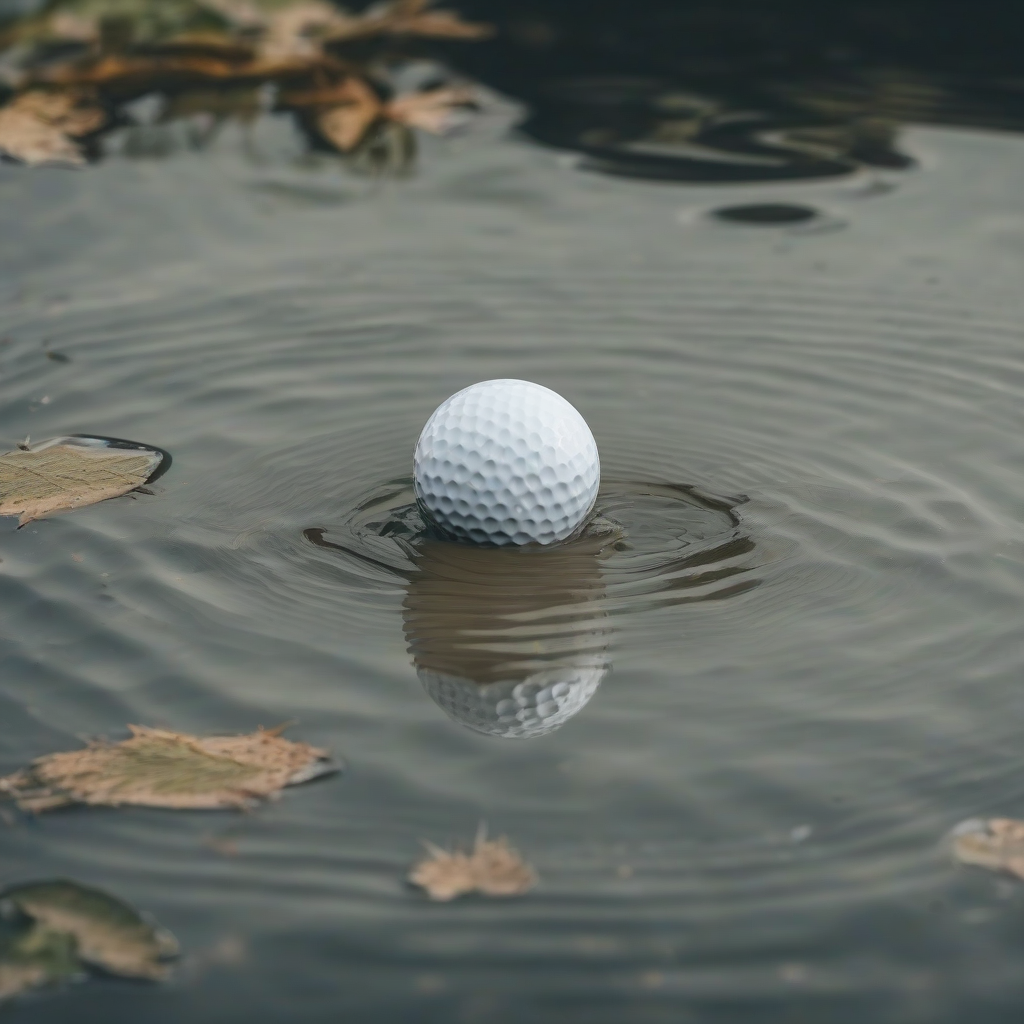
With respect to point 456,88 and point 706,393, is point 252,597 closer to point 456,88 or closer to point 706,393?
point 706,393

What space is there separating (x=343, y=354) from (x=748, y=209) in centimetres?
243

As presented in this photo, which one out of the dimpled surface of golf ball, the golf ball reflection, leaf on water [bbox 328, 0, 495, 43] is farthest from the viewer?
leaf on water [bbox 328, 0, 495, 43]

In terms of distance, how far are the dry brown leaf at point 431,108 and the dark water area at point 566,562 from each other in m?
0.15

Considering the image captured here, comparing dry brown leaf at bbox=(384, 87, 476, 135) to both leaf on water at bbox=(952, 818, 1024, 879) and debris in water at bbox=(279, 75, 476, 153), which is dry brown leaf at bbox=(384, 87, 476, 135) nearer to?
debris in water at bbox=(279, 75, 476, 153)

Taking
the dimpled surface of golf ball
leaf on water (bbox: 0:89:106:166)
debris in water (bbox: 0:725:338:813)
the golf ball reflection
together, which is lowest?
debris in water (bbox: 0:725:338:813)

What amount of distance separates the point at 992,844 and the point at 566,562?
1.57m

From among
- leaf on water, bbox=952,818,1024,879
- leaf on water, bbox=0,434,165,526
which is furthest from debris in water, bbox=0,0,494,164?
leaf on water, bbox=952,818,1024,879

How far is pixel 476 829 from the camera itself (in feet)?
9.15

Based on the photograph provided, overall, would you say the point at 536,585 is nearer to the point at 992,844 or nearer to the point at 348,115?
the point at 992,844

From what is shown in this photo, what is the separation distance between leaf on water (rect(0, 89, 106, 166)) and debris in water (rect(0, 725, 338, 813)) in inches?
192

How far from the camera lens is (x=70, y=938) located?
8.28 feet

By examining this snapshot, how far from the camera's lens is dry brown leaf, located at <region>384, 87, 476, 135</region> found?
7582 millimetres

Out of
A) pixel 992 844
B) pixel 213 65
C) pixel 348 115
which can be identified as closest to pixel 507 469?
pixel 992 844

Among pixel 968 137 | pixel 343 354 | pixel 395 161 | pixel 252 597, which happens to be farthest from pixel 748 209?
pixel 252 597
